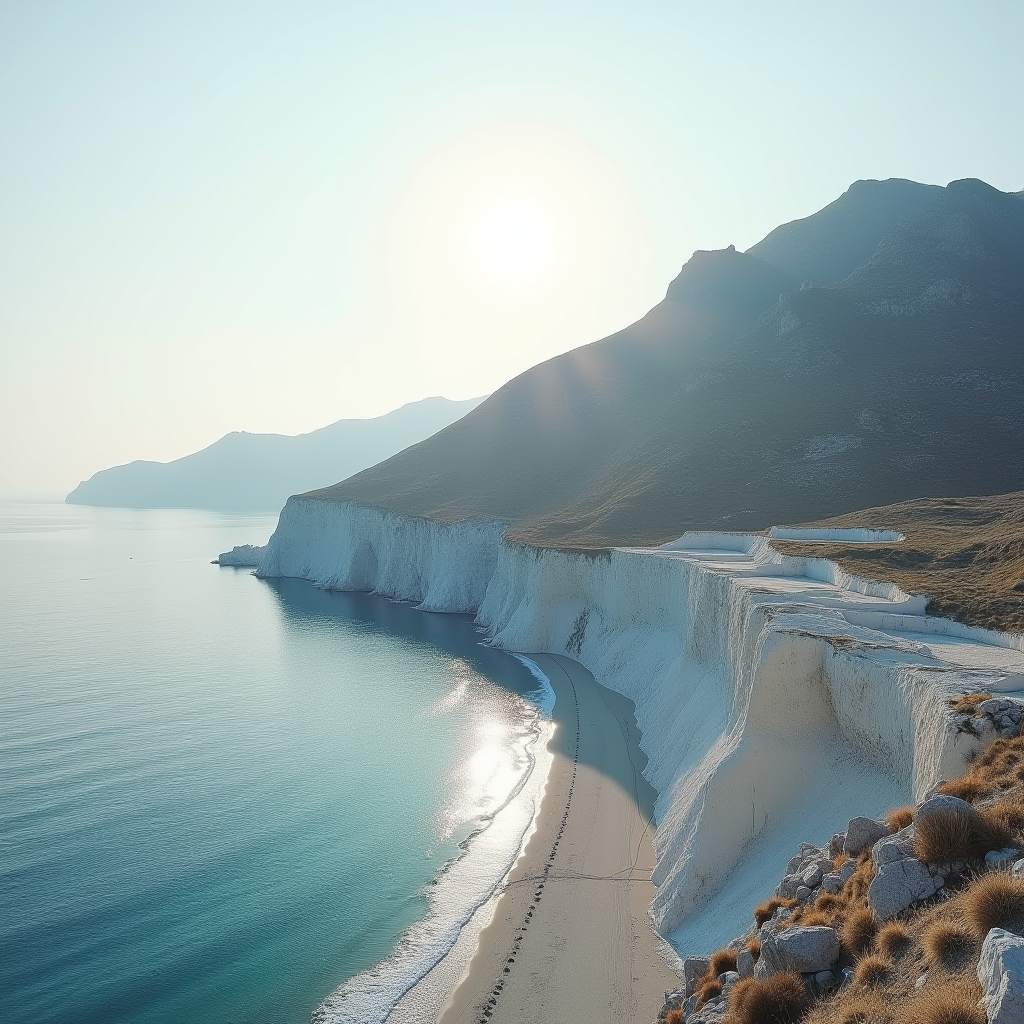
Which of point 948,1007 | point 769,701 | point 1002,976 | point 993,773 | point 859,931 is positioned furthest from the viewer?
point 769,701

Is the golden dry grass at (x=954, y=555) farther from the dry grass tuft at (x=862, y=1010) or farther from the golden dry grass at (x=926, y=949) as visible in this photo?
the dry grass tuft at (x=862, y=1010)

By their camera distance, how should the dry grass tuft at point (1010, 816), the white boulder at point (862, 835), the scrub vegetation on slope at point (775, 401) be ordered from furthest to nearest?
1. the scrub vegetation on slope at point (775, 401)
2. the white boulder at point (862, 835)
3. the dry grass tuft at point (1010, 816)

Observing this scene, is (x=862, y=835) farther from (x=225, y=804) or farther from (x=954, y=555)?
(x=954, y=555)

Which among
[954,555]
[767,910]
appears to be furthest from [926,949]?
[954,555]

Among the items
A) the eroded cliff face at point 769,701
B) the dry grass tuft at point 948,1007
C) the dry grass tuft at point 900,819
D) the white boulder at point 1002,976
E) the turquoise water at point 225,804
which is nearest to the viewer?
the white boulder at point 1002,976

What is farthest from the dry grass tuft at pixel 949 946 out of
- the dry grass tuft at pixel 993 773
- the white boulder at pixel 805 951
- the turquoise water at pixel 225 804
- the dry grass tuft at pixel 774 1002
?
the turquoise water at pixel 225 804

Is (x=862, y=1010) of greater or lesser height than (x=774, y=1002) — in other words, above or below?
above

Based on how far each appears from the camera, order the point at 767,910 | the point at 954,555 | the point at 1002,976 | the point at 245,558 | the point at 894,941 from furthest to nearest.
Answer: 1. the point at 245,558
2. the point at 954,555
3. the point at 767,910
4. the point at 894,941
5. the point at 1002,976
